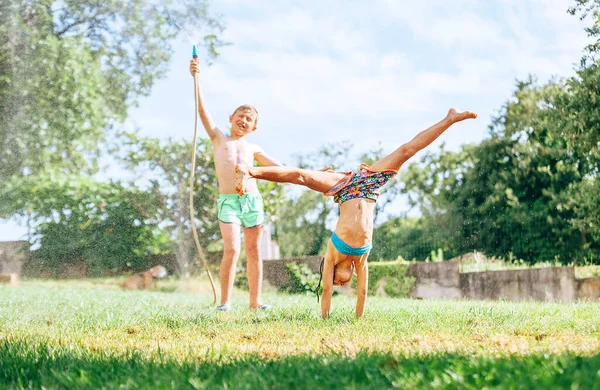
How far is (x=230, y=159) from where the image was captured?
5.53m

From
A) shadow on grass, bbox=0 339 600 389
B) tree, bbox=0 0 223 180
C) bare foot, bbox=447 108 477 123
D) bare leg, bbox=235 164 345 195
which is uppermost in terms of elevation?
tree, bbox=0 0 223 180

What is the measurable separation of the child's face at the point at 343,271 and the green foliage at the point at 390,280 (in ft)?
20.6

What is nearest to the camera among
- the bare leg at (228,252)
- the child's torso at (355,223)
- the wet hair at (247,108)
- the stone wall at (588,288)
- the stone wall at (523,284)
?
the child's torso at (355,223)

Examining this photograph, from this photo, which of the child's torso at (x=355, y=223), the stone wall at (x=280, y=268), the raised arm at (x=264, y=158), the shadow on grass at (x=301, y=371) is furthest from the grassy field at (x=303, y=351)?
the stone wall at (x=280, y=268)

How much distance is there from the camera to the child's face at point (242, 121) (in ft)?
18.7

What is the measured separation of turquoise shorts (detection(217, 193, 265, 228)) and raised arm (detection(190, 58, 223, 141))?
23.3 inches

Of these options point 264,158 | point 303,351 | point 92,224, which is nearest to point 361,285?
point 303,351

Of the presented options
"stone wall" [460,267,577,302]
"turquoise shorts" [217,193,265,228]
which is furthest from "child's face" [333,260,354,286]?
"stone wall" [460,267,577,302]

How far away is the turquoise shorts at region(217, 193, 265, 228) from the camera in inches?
214

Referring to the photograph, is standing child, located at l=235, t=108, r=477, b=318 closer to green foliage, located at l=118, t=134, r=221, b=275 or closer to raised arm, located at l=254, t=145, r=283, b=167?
raised arm, located at l=254, t=145, r=283, b=167

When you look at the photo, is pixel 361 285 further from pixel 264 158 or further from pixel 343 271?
pixel 264 158

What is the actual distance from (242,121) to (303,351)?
309 cm

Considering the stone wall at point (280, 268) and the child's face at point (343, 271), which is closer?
the child's face at point (343, 271)

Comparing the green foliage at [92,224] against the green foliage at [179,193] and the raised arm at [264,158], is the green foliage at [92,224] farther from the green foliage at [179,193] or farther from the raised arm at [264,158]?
the raised arm at [264,158]
